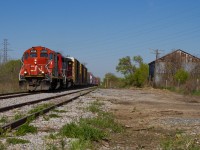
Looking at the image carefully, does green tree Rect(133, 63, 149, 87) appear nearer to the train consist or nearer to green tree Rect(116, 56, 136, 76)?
green tree Rect(116, 56, 136, 76)

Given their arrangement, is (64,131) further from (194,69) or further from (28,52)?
(194,69)

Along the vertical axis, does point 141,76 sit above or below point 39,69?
above

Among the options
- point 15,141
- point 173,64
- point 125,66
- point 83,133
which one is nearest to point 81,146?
point 15,141

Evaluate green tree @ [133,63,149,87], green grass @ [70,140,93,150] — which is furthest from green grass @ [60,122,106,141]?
green tree @ [133,63,149,87]

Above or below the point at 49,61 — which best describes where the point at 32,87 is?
below

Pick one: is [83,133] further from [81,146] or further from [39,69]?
[39,69]

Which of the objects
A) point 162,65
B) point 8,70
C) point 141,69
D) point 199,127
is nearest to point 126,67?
point 162,65

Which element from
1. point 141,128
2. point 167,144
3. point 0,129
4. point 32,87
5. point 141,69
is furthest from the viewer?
point 141,69

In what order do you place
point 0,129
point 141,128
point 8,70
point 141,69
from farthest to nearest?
point 141,69
point 8,70
point 141,128
point 0,129

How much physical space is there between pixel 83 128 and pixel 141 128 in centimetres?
227

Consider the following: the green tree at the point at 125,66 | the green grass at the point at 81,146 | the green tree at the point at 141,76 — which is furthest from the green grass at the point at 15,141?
the green tree at the point at 125,66

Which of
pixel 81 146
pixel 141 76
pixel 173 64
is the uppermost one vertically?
pixel 173 64

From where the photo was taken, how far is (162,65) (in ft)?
231

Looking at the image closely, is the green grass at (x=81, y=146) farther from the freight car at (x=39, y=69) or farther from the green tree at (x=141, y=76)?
the green tree at (x=141, y=76)
